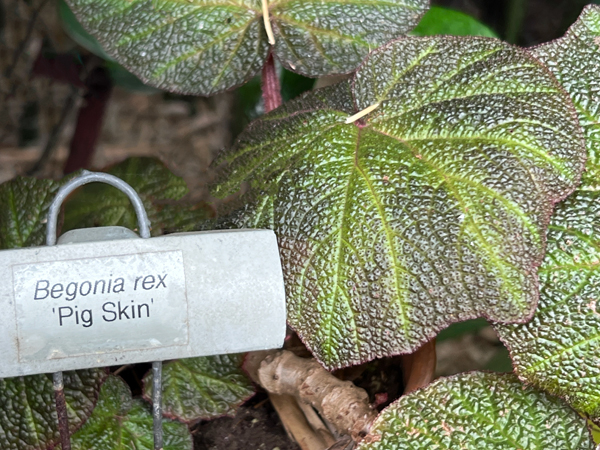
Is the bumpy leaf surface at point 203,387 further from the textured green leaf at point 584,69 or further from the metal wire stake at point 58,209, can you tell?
the textured green leaf at point 584,69

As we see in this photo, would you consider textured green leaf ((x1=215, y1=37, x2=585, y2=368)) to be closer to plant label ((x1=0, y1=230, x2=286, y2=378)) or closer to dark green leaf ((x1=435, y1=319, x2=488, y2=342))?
plant label ((x1=0, y1=230, x2=286, y2=378))

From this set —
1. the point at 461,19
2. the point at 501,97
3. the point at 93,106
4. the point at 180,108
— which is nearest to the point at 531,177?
the point at 501,97

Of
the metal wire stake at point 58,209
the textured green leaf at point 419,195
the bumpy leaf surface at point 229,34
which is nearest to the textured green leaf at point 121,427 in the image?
the metal wire stake at point 58,209

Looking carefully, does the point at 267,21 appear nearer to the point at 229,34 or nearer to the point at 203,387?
the point at 229,34

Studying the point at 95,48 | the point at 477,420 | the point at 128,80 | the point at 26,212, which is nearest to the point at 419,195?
the point at 477,420

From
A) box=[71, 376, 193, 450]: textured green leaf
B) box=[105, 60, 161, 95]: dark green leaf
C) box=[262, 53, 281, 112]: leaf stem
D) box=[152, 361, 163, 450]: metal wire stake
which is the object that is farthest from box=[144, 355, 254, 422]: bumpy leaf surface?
box=[105, 60, 161, 95]: dark green leaf

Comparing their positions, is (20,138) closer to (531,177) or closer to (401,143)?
(401,143)

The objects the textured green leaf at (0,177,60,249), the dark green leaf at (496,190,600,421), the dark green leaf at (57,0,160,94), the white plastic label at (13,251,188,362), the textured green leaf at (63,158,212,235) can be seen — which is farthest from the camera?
the dark green leaf at (57,0,160,94)
